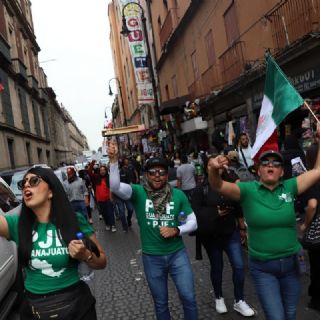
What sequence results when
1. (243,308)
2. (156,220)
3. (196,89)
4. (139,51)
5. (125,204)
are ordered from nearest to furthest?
(156,220)
(243,308)
(125,204)
(196,89)
(139,51)

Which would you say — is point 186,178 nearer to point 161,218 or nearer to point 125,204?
point 125,204

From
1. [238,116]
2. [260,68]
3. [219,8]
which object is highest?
[219,8]

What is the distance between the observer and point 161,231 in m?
3.88

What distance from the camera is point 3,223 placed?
303cm

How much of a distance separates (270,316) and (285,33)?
837 centimetres

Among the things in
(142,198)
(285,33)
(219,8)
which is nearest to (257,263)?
(142,198)

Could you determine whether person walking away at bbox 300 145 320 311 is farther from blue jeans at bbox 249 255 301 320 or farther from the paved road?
blue jeans at bbox 249 255 301 320

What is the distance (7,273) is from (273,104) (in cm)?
334

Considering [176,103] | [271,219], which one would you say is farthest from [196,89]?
[271,219]

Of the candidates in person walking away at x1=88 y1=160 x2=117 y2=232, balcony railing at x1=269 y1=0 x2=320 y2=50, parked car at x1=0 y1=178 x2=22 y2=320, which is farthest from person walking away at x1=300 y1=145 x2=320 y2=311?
person walking away at x1=88 y1=160 x2=117 y2=232

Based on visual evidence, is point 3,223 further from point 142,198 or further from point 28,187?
point 142,198

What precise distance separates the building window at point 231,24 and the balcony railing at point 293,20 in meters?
2.96

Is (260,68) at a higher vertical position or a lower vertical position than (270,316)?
higher

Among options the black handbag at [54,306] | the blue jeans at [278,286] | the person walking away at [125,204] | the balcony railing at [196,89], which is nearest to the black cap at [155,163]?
the blue jeans at [278,286]
